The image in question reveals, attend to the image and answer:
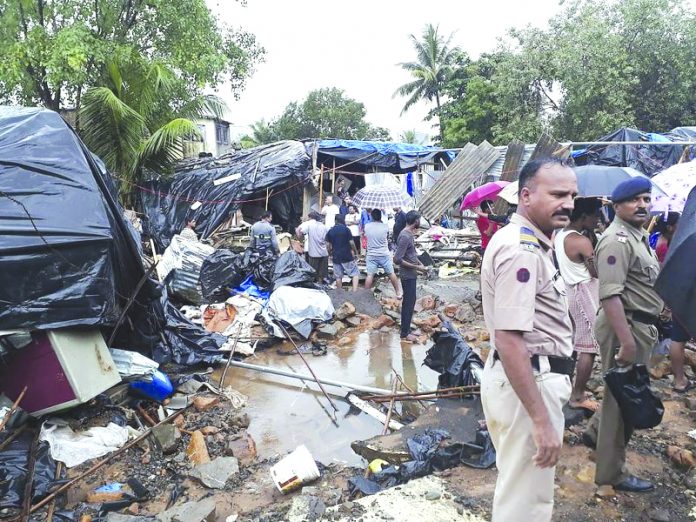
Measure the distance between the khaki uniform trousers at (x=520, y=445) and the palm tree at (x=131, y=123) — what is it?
11176 mm

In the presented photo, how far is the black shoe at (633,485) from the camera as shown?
288 centimetres

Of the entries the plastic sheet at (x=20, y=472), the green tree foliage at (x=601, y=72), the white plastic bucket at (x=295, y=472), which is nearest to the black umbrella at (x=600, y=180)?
the white plastic bucket at (x=295, y=472)

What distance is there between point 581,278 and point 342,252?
5.35 m

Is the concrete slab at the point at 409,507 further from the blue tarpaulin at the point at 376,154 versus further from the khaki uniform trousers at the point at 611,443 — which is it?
the blue tarpaulin at the point at 376,154

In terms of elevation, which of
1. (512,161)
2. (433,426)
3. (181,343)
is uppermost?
(512,161)

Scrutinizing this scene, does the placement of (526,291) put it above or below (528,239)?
below

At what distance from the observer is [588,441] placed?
3424 mm

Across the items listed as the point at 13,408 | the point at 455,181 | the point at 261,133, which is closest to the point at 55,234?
the point at 13,408

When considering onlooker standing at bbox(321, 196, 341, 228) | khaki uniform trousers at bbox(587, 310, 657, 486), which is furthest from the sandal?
onlooker standing at bbox(321, 196, 341, 228)

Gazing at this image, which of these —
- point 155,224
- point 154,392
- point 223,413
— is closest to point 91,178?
point 154,392

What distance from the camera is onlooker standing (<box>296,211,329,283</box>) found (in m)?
9.33

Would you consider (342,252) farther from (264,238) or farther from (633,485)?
(633,485)

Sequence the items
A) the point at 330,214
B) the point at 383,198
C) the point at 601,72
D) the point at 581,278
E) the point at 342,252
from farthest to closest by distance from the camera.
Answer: the point at 601,72
the point at 330,214
the point at 383,198
the point at 342,252
the point at 581,278

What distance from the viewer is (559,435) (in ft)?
6.13
